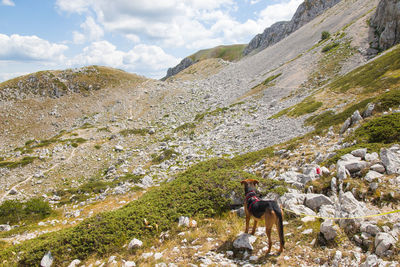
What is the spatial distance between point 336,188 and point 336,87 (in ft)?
85.8

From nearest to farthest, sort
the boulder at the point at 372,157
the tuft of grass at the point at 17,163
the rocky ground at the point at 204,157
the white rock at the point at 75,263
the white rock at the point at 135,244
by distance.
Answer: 1. the rocky ground at the point at 204,157
2. the white rock at the point at 75,263
3. the white rock at the point at 135,244
4. the boulder at the point at 372,157
5. the tuft of grass at the point at 17,163

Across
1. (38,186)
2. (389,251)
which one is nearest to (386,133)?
(389,251)

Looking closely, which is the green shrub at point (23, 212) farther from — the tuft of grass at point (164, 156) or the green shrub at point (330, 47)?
the green shrub at point (330, 47)

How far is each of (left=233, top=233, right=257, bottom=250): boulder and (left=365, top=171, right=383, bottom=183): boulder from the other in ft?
15.9

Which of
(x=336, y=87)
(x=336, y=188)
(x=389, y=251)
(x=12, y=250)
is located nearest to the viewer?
(x=389, y=251)

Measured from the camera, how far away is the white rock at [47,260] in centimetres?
752

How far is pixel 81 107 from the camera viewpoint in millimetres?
56781

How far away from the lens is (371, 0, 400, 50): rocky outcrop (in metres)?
36.4

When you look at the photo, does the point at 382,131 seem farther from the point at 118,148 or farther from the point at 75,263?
the point at 118,148

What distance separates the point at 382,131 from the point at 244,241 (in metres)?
10.1

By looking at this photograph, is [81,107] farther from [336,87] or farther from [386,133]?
[386,133]

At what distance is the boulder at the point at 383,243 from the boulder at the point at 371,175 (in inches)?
121

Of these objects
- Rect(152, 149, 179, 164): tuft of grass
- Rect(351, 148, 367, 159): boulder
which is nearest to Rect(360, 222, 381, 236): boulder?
Rect(351, 148, 367, 159): boulder

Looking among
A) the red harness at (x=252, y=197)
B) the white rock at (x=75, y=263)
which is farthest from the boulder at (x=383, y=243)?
the white rock at (x=75, y=263)
